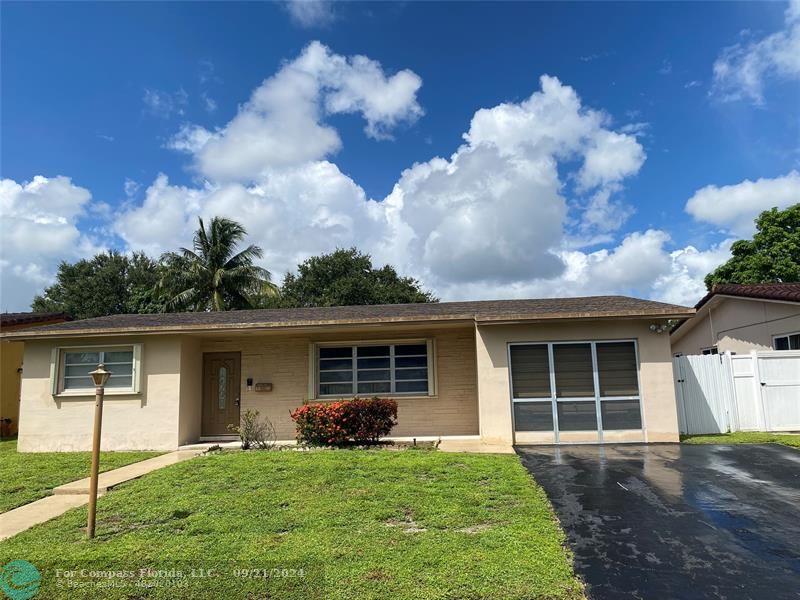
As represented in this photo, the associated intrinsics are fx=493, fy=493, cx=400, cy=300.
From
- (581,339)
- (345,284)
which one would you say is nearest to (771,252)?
(581,339)

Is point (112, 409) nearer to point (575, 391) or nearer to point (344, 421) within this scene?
point (344, 421)

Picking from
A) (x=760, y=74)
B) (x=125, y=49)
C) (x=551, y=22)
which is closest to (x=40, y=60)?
(x=125, y=49)

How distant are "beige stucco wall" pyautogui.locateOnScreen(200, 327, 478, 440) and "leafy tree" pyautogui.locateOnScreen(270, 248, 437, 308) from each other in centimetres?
2358

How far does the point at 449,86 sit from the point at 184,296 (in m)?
17.5

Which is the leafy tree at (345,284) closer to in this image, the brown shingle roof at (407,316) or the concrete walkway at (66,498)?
the brown shingle roof at (407,316)

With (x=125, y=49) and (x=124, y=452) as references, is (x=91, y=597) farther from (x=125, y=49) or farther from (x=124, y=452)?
(x=125, y=49)

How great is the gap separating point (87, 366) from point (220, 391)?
3.15m

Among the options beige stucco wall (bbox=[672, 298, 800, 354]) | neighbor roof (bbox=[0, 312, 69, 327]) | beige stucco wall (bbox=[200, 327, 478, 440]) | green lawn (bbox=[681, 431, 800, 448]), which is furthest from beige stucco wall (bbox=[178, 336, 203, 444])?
beige stucco wall (bbox=[672, 298, 800, 354])

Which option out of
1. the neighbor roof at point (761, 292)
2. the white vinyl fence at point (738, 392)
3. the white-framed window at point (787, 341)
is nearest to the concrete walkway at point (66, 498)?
the white vinyl fence at point (738, 392)

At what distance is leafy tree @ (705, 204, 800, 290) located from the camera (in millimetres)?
27844

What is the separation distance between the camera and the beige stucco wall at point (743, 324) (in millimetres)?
13180

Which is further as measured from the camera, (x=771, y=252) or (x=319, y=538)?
(x=771, y=252)

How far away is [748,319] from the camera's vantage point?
47.9 feet

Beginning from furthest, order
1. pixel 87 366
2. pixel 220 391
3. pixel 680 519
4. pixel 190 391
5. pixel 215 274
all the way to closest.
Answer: pixel 215 274 → pixel 220 391 → pixel 190 391 → pixel 87 366 → pixel 680 519
